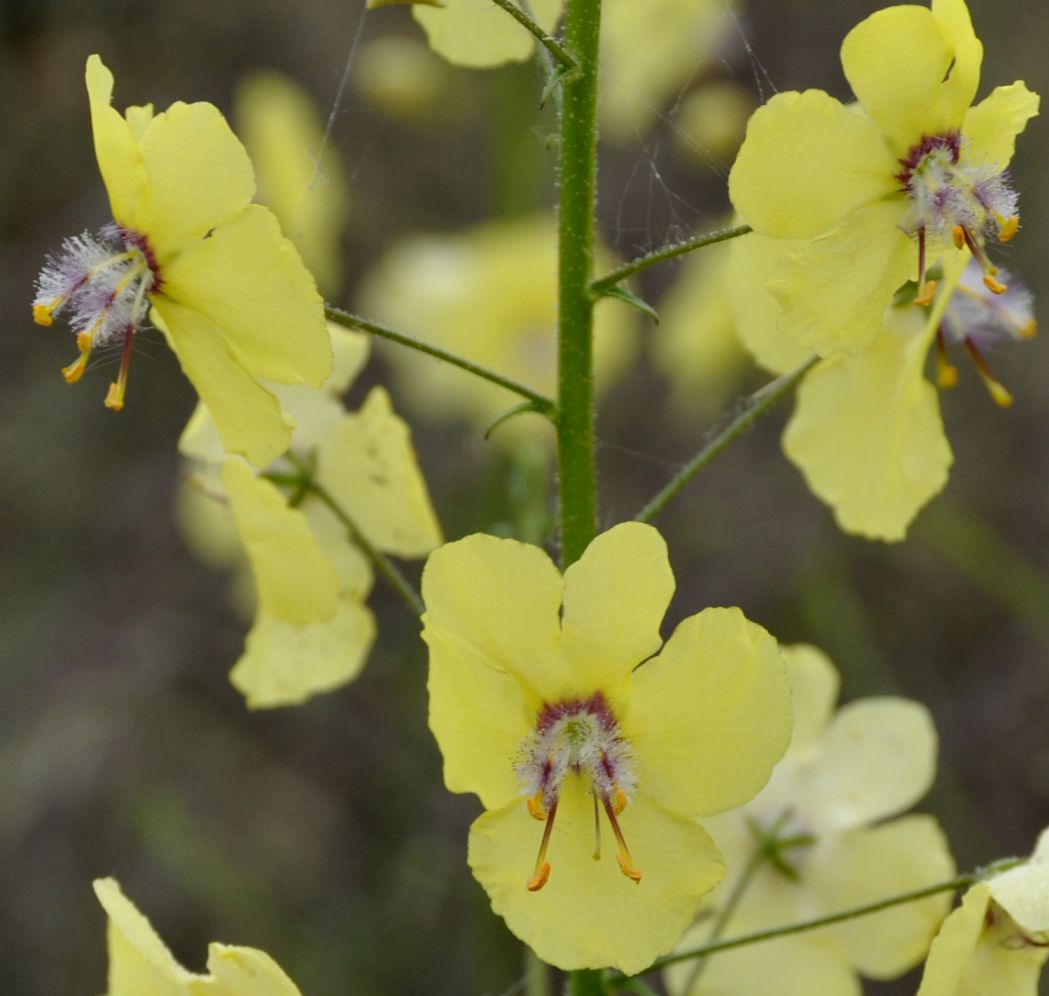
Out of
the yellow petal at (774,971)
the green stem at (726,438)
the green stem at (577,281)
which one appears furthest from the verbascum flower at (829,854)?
the green stem at (577,281)

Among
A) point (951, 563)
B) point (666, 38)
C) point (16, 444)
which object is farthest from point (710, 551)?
point (16, 444)

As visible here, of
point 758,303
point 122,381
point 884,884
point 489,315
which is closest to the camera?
point 122,381

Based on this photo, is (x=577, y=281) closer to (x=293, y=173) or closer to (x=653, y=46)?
(x=293, y=173)

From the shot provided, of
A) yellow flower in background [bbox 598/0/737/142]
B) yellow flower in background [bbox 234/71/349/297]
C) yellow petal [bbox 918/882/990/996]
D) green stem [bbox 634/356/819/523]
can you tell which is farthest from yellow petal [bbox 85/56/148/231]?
yellow flower in background [bbox 598/0/737/142]

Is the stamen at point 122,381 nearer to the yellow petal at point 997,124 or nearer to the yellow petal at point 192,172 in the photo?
the yellow petal at point 192,172

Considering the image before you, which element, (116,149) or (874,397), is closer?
(116,149)

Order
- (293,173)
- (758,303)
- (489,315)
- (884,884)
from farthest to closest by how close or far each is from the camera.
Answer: (489,315) < (293,173) < (884,884) < (758,303)

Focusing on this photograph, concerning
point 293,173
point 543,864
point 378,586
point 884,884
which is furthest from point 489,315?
point 543,864

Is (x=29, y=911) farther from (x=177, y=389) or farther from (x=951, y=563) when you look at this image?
(x=951, y=563)
